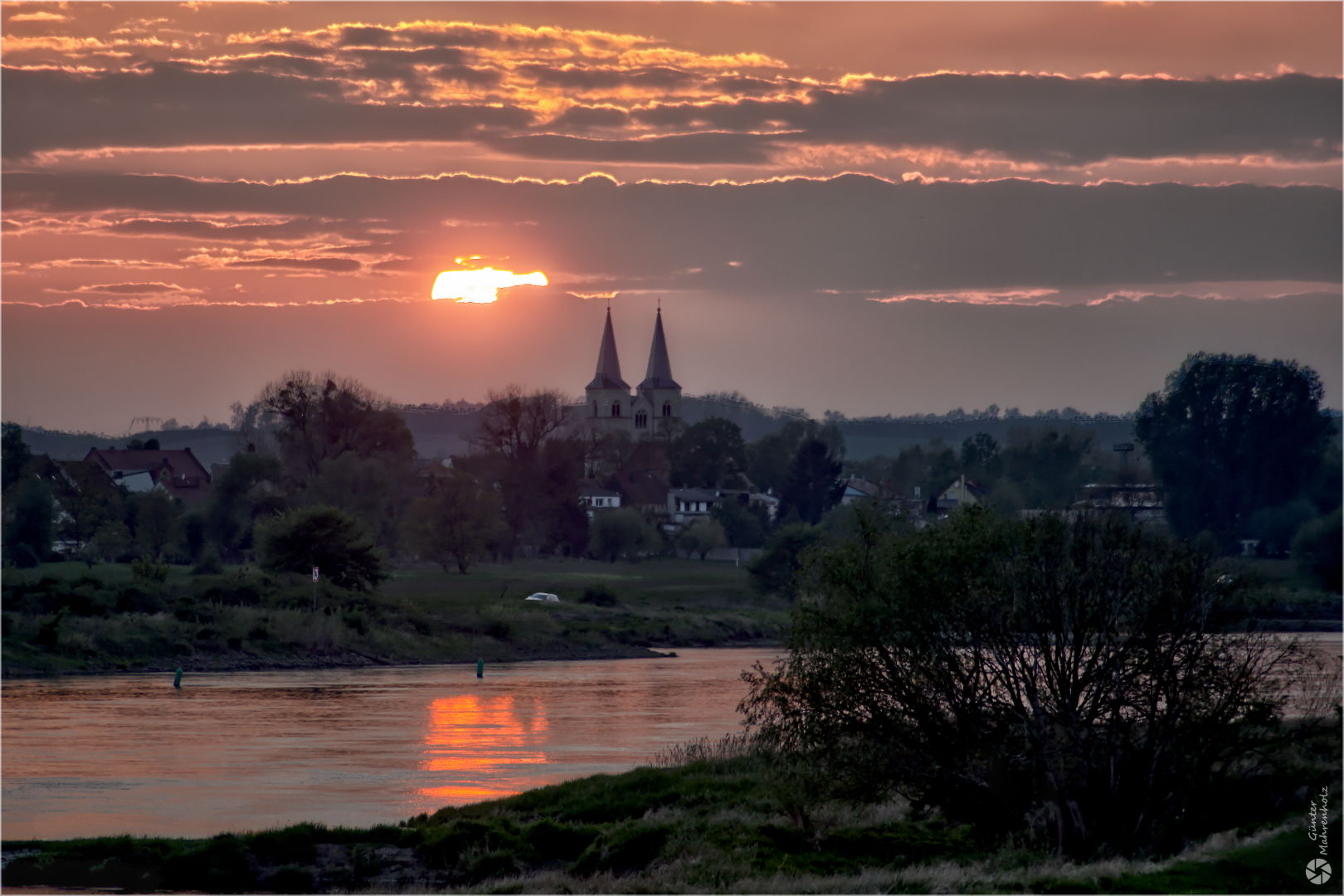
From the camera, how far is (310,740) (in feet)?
147

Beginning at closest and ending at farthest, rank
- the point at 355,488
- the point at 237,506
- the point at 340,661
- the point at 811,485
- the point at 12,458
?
the point at 340,661 < the point at 355,488 < the point at 12,458 < the point at 237,506 < the point at 811,485

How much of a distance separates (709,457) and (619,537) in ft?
166

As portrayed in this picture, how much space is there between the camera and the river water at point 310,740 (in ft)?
105

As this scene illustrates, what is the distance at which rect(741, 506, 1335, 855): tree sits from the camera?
80.6ft

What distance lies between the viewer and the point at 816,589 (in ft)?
86.4

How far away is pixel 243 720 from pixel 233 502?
62.8 metres

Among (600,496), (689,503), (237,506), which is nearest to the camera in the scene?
(237,506)

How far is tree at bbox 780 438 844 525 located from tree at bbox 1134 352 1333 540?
33.7 m

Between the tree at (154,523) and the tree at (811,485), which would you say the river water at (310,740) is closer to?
the tree at (154,523)

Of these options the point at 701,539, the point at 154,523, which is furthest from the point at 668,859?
the point at 701,539

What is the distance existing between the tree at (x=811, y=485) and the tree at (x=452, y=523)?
166 ft

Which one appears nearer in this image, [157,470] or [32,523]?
[32,523]

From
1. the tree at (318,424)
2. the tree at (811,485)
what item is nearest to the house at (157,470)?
the tree at (318,424)

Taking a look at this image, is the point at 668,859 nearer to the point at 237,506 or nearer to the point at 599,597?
the point at 599,597
